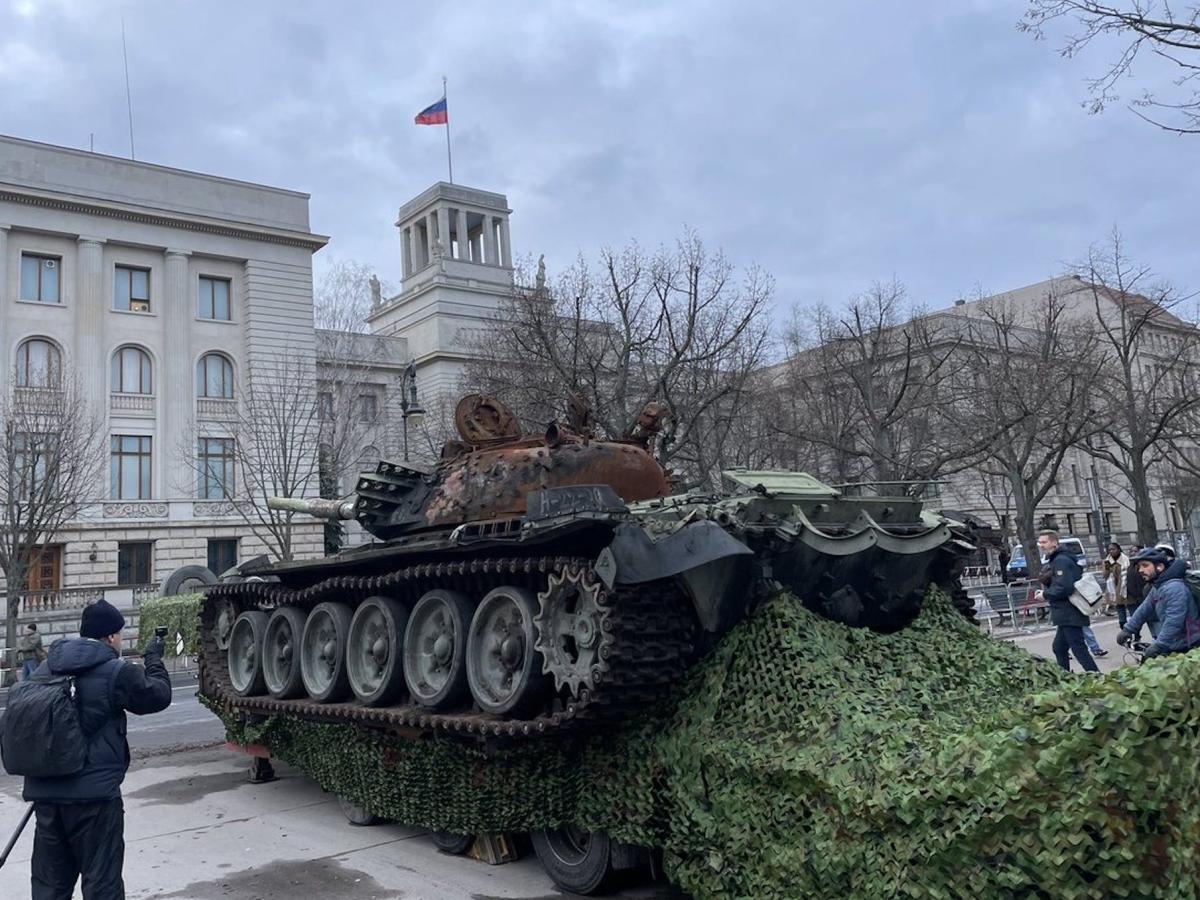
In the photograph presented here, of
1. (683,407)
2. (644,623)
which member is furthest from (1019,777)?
(683,407)

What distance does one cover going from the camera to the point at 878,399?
3197 centimetres

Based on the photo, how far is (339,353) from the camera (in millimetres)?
41625

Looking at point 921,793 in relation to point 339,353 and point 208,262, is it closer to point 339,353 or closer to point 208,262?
point 208,262

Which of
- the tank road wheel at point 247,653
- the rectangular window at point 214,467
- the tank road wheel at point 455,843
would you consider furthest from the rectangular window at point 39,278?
the tank road wheel at point 455,843

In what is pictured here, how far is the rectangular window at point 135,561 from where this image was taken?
32812 mm

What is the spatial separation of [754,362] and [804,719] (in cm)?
2164

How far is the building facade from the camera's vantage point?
32.2 meters

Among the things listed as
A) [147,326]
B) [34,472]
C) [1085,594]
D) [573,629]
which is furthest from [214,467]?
[573,629]

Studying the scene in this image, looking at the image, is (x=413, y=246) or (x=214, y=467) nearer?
(x=214, y=467)

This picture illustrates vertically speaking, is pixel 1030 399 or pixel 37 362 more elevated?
pixel 37 362

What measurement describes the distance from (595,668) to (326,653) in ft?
12.3

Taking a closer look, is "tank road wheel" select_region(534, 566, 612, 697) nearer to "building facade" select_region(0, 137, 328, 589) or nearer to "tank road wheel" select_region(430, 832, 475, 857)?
"tank road wheel" select_region(430, 832, 475, 857)

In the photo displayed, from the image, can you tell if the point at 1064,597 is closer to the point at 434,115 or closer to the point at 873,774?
the point at 873,774

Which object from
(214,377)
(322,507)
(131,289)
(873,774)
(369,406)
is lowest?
(873,774)
